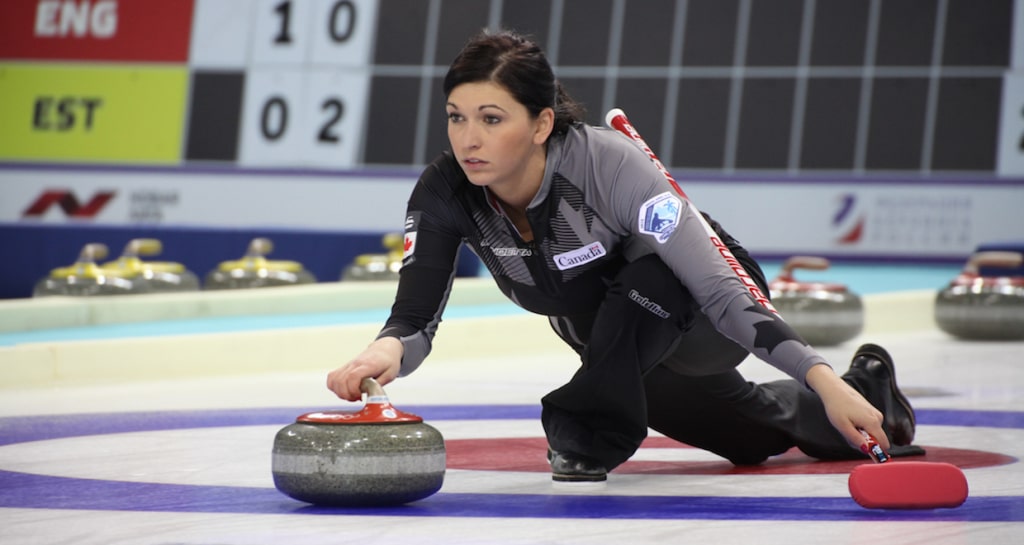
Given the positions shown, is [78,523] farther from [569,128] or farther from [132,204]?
[132,204]

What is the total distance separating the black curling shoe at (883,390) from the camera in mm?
3174

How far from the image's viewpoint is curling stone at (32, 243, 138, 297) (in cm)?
782

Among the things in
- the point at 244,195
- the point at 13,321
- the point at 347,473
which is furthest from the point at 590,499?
the point at 244,195

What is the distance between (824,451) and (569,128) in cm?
90

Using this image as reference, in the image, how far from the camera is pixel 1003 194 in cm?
1291

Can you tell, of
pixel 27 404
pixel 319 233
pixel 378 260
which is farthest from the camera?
pixel 319 233

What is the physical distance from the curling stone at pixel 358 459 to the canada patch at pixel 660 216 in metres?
0.54

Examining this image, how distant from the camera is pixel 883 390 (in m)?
3.20

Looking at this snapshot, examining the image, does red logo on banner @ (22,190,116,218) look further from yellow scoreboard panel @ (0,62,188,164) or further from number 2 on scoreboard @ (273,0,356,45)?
number 2 on scoreboard @ (273,0,356,45)

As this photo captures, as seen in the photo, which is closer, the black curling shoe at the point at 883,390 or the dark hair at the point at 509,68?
the dark hair at the point at 509,68

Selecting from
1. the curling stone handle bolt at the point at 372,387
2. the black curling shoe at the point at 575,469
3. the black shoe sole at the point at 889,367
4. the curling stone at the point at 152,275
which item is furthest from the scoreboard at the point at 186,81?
the curling stone handle bolt at the point at 372,387

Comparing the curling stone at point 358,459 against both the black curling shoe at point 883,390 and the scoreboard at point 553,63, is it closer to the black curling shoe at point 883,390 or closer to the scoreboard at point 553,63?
the black curling shoe at point 883,390

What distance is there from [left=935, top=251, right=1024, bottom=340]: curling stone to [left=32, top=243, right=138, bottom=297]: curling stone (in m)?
4.23

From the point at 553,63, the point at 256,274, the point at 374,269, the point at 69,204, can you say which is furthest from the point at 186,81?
the point at 256,274
